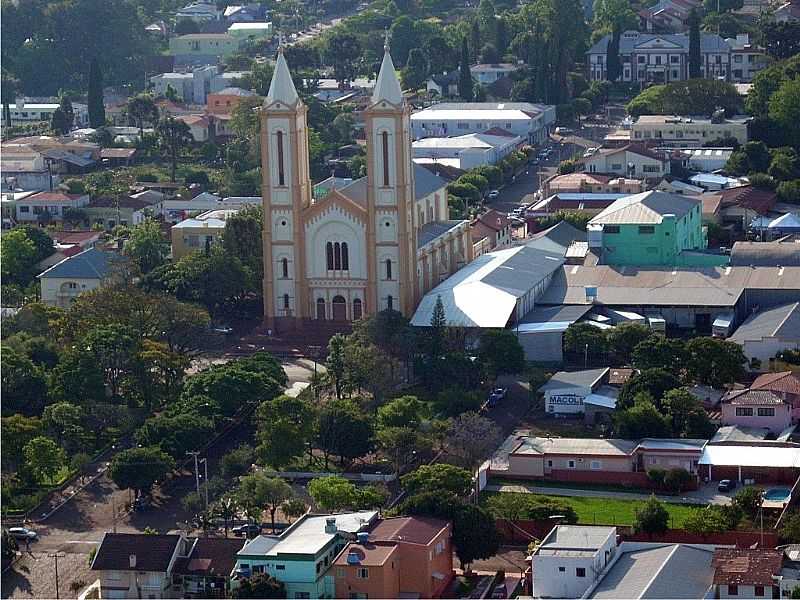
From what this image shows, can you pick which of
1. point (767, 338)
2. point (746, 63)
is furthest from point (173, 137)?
point (767, 338)

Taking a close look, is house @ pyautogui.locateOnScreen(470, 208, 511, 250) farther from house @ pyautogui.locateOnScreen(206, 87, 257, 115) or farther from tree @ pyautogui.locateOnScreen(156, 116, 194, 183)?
house @ pyautogui.locateOnScreen(206, 87, 257, 115)

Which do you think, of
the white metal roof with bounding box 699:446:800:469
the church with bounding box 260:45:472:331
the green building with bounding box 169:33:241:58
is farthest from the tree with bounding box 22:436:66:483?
the green building with bounding box 169:33:241:58

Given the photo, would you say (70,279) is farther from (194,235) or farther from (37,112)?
(37,112)

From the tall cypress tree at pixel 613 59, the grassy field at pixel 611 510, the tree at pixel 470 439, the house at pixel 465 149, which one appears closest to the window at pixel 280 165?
the tree at pixel 470 439

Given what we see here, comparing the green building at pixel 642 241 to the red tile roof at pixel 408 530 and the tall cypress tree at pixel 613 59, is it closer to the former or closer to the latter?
the red tile roof at pixel 408 530

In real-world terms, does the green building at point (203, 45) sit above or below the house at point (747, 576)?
above

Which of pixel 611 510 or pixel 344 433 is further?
pixel 344 433

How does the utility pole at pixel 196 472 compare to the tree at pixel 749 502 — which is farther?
the utility pole at pixel 196 472
